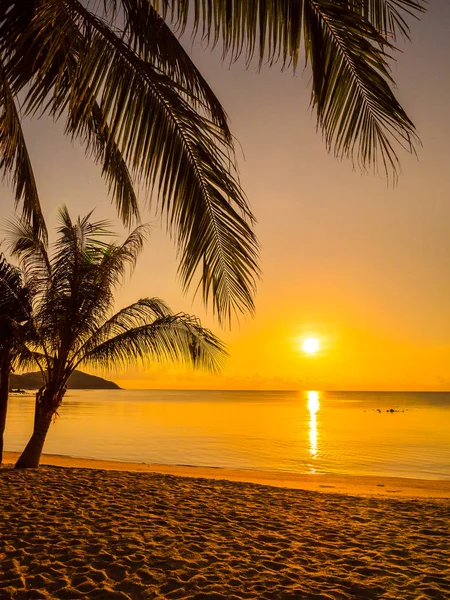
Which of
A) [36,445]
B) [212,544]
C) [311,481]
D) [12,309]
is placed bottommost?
[311,481]

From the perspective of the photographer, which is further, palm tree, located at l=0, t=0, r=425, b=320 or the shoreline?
the shoreline

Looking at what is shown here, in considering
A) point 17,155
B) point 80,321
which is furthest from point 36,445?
point 17,155

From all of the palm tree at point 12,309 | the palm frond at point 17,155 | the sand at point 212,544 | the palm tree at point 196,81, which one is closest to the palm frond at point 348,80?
the palm tree at point 196,81

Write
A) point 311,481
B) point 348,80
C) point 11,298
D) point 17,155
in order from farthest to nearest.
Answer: point 311,481 → point 11,298 → point 17,155 → point 348,80

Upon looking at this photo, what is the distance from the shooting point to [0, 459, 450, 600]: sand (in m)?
3.90

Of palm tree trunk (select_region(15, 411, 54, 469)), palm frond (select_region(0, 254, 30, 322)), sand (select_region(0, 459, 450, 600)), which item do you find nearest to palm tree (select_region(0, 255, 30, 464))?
palm frond (select_region(0, 254, 30, 322))

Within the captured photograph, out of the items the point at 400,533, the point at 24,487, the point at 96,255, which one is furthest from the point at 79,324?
the point at 400,533

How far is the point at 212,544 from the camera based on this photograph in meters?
5.10

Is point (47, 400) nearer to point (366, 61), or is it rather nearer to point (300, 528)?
point (300, 528)

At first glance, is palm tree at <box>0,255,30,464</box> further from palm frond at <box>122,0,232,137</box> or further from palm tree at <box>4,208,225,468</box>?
palm frond at <box>122,0,232,137</box>

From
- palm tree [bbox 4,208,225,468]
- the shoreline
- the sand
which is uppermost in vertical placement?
palm tree [bbox 4,208,225,468]

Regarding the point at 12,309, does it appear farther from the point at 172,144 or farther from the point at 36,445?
the point at 172,144

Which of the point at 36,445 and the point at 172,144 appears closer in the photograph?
the point at 172,144

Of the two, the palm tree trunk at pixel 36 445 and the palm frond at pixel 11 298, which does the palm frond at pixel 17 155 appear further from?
the palm tree trunk at pixel 36 445
